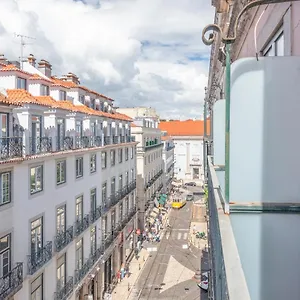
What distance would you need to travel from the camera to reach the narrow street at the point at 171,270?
29.2 metres

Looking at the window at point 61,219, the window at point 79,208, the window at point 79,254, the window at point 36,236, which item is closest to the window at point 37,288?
the window at point 36,236

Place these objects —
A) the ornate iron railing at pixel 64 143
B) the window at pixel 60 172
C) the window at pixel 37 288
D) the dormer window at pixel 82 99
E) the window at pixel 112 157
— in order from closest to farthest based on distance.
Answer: the window at pixel 37 288 → the ornate iron railing at pixel 64 143 → the window at pixel 60 172 → the dormer window at pixel 82 99 → the window at pixel 112 157

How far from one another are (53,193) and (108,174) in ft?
36.0

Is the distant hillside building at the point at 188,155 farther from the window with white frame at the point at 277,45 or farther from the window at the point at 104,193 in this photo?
the window with white frame at the point at 277,45

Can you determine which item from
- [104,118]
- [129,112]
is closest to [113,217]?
[104,118]

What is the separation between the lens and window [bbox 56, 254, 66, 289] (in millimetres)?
20062

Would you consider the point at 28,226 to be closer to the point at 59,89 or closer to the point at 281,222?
the point at 59,89

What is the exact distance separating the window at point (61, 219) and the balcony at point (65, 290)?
291 cm

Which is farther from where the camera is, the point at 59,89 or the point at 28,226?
the point at 59,89

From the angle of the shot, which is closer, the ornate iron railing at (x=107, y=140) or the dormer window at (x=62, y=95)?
the dormer window at (x=62, y=95)

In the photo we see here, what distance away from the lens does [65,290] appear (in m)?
20.4

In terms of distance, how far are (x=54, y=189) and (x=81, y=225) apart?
450 centimetres

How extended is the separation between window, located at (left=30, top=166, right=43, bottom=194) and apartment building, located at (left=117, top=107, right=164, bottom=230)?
24009 mm

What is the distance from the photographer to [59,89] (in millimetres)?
23656
